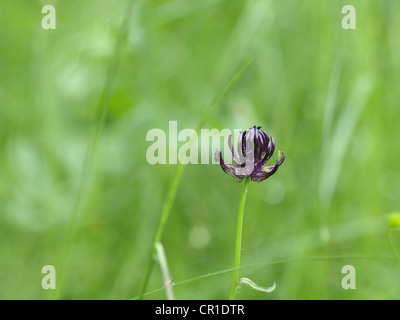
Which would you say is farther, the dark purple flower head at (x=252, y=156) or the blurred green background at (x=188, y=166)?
the blurred green background at (x=188, y=166)

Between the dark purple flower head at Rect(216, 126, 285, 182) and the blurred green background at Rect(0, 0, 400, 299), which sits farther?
the blurred green background at Rect(0, 0, 400, 299)

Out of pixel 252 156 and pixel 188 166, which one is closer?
pixel 252 156

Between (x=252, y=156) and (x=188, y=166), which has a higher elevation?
(x=188, y=166)

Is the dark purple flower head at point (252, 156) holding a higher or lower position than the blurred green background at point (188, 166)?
lower

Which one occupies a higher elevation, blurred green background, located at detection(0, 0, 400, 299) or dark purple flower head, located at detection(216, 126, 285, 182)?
blurred green background, located at detection(0, 0, 400, 299)
